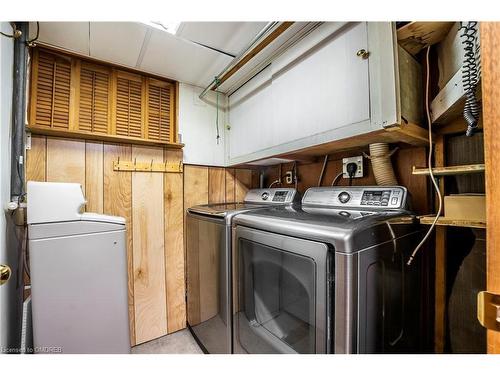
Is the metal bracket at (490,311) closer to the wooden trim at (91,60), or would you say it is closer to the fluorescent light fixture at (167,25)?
the fluorescent light fixture at (167,25)

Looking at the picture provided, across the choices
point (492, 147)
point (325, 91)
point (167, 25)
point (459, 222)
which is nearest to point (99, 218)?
point (167, 25)

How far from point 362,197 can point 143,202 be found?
5.11 feet

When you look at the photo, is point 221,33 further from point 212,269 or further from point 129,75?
point 212,269

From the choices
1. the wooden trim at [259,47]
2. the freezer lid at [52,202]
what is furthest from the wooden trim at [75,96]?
the wooden trim at [259,47]

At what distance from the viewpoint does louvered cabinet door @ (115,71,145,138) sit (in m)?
1.59

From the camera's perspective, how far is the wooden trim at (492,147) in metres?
0.39

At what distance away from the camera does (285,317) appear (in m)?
0.96

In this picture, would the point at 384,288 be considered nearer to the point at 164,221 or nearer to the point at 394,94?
the point at 394,94

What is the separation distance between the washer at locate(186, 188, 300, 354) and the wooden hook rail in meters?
0.38

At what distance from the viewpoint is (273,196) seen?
173cm

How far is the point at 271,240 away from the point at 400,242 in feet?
1.83

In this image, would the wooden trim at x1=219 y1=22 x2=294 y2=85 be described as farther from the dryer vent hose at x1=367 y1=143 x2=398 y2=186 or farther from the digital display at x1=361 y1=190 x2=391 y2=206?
the digital display at x1=361 y1=190 x2=391 y2=206

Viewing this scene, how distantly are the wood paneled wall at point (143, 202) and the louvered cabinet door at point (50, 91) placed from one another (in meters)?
0.12

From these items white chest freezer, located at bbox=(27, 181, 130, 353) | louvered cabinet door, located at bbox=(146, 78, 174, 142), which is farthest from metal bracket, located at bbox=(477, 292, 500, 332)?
louvered cabinet door, located at bbox=(146, 78, 174, 142)
